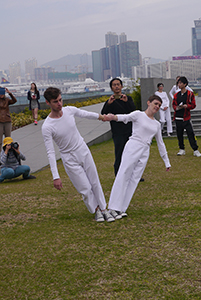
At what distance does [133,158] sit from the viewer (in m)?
4.95

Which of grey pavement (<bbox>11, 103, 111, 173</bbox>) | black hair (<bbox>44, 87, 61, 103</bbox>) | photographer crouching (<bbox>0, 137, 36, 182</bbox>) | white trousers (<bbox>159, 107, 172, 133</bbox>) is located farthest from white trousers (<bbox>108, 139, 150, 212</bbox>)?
white trousers (<bbox>159, 107, 172, 133</bbox>)

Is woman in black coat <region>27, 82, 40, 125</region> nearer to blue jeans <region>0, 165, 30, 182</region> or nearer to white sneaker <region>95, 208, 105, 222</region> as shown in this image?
blue jeans <region>0, 165, 30, 182</region>

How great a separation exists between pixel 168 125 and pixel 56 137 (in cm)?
979

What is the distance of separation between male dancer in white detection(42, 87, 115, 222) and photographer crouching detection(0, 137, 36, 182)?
3.27m

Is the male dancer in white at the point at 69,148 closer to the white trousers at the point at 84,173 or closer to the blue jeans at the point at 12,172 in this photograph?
the white trousers at the point at 84,173

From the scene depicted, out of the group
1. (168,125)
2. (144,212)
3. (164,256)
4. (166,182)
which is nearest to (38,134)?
(168,125)

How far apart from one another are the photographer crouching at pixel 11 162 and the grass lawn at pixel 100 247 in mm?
1040

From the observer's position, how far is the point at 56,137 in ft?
15.0

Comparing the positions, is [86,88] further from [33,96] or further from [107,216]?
[107,216]

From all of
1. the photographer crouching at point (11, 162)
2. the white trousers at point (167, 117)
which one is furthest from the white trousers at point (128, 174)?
the white trousers at point (167, 117)

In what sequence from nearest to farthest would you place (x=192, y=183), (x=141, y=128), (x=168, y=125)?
(x=141, y=128), (x=192, y=183), (x=168, y=125)

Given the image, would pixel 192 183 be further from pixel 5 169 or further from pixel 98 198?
pixel 5 169

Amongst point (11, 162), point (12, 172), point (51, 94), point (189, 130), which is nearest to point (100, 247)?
point (51, 94)

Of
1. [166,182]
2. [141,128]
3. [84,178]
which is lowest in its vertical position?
[166,182]
